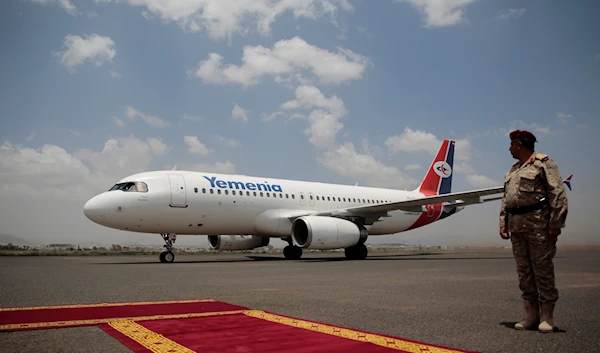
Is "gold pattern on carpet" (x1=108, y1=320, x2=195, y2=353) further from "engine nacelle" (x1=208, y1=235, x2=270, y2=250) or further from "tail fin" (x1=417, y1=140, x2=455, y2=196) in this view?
"tail fin" (x1=417, y1=140, x2=455, y2=196)

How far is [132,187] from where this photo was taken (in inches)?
653

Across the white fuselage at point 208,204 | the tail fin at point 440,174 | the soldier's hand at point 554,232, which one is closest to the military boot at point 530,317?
the soldier's hand at point 554,232

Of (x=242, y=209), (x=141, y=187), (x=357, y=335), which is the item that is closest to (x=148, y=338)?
(x=357, y=335)

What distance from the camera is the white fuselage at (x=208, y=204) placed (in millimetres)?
16188

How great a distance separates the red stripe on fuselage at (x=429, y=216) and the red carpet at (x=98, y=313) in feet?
70.2

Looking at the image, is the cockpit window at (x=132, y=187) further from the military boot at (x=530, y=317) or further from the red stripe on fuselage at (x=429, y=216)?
the red stripe on fuselage at (x=429, y=216)

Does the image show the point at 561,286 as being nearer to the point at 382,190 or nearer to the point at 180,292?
the point at 180,292

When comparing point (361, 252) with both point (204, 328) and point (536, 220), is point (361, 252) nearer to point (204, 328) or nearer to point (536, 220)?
point (536, 220)

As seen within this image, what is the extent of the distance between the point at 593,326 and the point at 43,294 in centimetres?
687

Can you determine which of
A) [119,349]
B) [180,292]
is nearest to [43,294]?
[180,292]

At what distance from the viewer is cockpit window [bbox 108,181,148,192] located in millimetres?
16516

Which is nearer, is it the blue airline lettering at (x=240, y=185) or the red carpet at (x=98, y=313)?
the red carpet at (x=98, y=313)

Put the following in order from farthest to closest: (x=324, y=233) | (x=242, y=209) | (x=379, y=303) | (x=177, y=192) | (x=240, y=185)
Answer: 1. (x=240, y=185)
2. (x=242, y=209)
3. (x=324, y=233)
4. (x=177, y=192)
5. (x=379, y=303)

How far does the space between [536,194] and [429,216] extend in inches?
881
